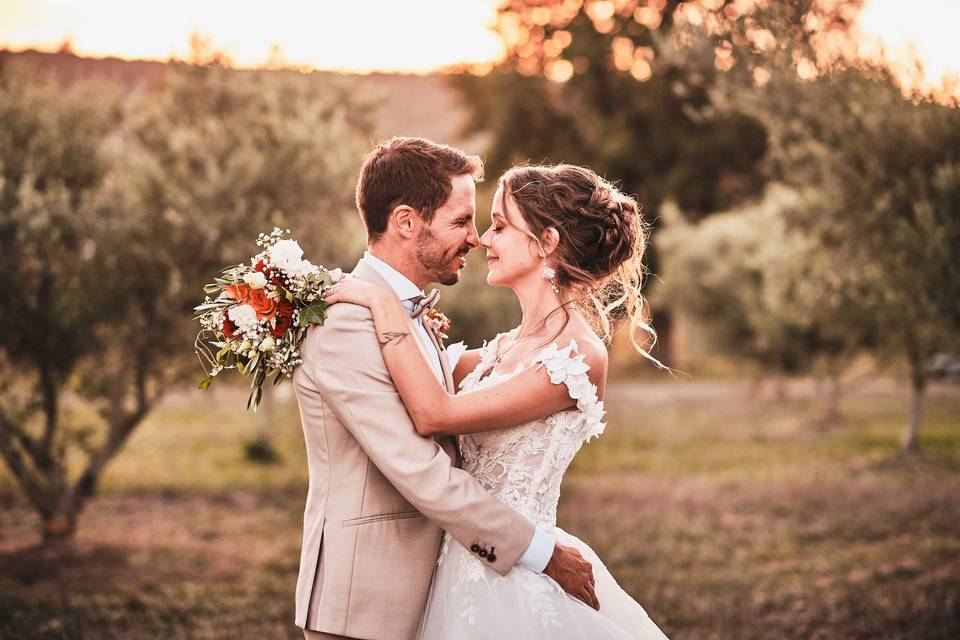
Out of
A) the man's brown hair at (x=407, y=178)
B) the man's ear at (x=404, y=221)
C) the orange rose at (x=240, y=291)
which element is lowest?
the orange rose at (x=240, y=291)

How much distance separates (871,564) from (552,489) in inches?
281

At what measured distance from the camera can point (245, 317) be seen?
3258 millimetres

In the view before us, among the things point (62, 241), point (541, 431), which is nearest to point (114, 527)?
point (62, 241)

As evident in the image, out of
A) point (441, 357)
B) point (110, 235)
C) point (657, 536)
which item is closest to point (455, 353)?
A: point (441, 357)

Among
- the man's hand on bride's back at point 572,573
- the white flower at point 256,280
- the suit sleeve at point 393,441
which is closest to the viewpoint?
the suit sleeve at point 393,441

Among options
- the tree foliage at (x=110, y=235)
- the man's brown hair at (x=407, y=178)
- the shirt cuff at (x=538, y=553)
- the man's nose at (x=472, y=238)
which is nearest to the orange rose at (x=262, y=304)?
the man's brown hair at (x=407, y=178)

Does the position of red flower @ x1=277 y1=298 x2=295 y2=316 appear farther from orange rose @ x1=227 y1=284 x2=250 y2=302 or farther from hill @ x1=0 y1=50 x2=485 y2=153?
hill @ x1=0 y1=50 x2=485 y2=153

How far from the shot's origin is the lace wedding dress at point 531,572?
10.9 feet

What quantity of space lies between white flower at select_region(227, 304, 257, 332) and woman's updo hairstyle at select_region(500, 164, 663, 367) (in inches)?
46.5

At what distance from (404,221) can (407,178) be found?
160mm

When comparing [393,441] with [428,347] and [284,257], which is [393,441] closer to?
[428,347]

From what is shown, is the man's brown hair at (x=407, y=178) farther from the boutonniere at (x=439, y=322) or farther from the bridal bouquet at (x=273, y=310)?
the boutonniere at (x=439, y=322)

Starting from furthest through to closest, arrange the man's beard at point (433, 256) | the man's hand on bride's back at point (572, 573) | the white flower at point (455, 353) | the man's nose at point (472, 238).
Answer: the white flower at point (455, 353)
the man's nose at point (472, 238)
the man's beard at point (433, 256)
the man's hand on bride's back at point (572, 573)

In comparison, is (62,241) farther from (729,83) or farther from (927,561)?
(927,561)
